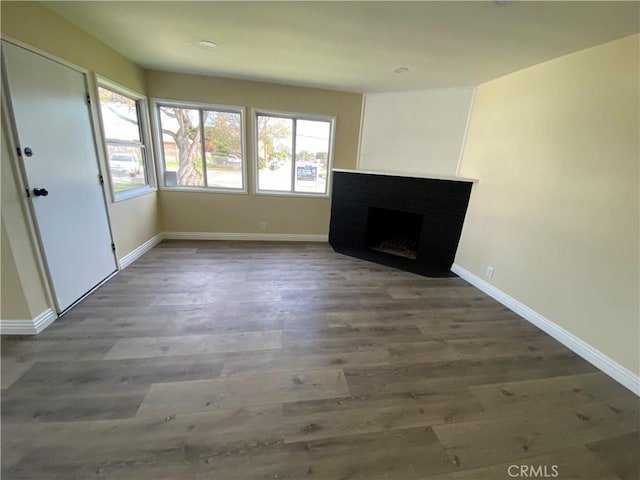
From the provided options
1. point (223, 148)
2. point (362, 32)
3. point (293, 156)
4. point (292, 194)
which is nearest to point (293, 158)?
point (293, 156)

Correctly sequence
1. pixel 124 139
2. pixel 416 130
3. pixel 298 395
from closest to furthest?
pixel 298 395, pixel 124 139, pixel 416 130

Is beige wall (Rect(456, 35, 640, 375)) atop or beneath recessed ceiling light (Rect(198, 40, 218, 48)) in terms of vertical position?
beneath

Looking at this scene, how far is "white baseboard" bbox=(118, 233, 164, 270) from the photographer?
319 cm

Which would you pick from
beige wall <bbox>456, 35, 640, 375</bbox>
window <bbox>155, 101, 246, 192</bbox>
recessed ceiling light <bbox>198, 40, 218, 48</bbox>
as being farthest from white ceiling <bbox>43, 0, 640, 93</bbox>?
window <bbox>155, 101, 246, 192</bbox>

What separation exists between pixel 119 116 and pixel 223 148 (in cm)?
128

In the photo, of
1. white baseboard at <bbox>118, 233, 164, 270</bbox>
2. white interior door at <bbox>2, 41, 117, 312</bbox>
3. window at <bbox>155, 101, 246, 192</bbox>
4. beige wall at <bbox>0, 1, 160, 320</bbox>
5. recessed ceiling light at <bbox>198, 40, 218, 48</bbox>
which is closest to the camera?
beige wall at <bbox>0, 1, 160, 320</bbox>

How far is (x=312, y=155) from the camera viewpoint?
4.31 metres

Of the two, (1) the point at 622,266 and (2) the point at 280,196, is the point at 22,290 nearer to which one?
(2) the point at 280,196

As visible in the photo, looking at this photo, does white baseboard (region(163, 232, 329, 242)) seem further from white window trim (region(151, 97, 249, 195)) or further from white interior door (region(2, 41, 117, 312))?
white interior door (region(2, 41, 117, 312))

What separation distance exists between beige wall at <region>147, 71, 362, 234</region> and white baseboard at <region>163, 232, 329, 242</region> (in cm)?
7

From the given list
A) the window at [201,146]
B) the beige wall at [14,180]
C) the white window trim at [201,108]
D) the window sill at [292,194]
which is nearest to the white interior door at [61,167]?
the beige wall at [14,180]

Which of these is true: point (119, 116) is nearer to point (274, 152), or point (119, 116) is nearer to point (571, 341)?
point (274, 152)

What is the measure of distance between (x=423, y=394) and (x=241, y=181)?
3687mm

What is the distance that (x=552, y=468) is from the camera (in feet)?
4.41
